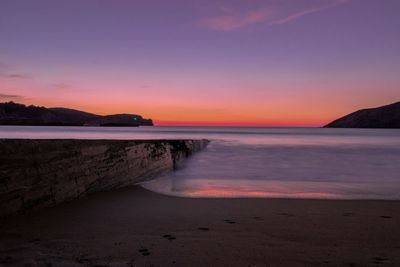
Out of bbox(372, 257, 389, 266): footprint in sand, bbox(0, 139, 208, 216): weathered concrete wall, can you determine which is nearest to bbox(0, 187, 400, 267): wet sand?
bbox(372, 257, 389, 266): footprint in sand

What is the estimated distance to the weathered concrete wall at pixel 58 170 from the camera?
361 cm

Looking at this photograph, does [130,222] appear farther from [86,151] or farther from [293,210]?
[293,210]

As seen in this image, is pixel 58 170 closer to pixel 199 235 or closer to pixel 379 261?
pixel 199 235

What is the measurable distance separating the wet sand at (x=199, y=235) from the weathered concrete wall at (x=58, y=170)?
20 centimetres

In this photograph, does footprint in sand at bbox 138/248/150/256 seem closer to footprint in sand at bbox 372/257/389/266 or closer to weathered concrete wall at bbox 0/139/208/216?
weathered concrete wall at bbox 0/139/208/216

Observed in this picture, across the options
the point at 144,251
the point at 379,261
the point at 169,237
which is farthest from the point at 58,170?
the point at 379,261

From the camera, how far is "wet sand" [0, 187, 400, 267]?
2.81 meters

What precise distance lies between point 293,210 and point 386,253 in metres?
1.88

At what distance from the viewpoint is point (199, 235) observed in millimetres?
3488

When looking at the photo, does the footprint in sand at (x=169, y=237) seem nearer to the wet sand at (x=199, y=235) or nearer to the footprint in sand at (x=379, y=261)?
the wet sand at (x=199, y=235)

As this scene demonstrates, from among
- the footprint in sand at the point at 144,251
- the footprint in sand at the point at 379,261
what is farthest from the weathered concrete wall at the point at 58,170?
the footprint in sand at the point at 379,261

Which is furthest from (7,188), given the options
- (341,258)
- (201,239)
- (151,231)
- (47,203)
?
(341,258)

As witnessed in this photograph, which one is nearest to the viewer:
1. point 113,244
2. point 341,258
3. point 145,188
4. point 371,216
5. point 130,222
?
point 341,258

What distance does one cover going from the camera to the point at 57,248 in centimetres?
297
